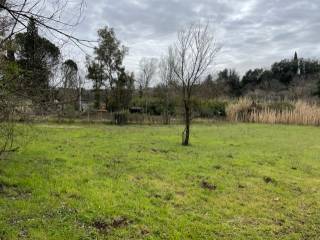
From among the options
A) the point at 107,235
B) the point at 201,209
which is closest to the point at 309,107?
the point at 201,209

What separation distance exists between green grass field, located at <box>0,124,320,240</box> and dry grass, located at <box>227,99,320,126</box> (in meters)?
17.4

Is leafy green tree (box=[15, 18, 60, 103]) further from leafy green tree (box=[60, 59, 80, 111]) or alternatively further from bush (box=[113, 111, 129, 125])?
bush (box=[113, 111, 129, 125])

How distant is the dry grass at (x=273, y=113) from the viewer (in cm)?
2694

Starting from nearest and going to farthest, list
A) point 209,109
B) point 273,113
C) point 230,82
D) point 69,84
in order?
point 69,84, point 273,113, point 209,109, point 230,82

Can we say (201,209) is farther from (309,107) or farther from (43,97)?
(309,107)

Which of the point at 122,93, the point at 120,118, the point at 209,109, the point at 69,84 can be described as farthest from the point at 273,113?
the point at 69,84

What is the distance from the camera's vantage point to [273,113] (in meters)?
27.9

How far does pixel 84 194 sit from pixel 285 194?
3.62 metres

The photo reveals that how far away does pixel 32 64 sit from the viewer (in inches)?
233

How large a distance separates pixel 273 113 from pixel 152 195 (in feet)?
Result: 75.8

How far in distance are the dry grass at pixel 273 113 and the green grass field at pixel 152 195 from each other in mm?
17406

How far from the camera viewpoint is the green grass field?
4883 mm

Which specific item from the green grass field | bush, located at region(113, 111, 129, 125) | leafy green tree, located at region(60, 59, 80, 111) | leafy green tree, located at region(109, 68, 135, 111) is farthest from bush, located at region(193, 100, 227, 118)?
leafy green tree, located at region(60, 59, 80, 111)

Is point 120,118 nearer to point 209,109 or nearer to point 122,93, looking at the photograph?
point 122,93
